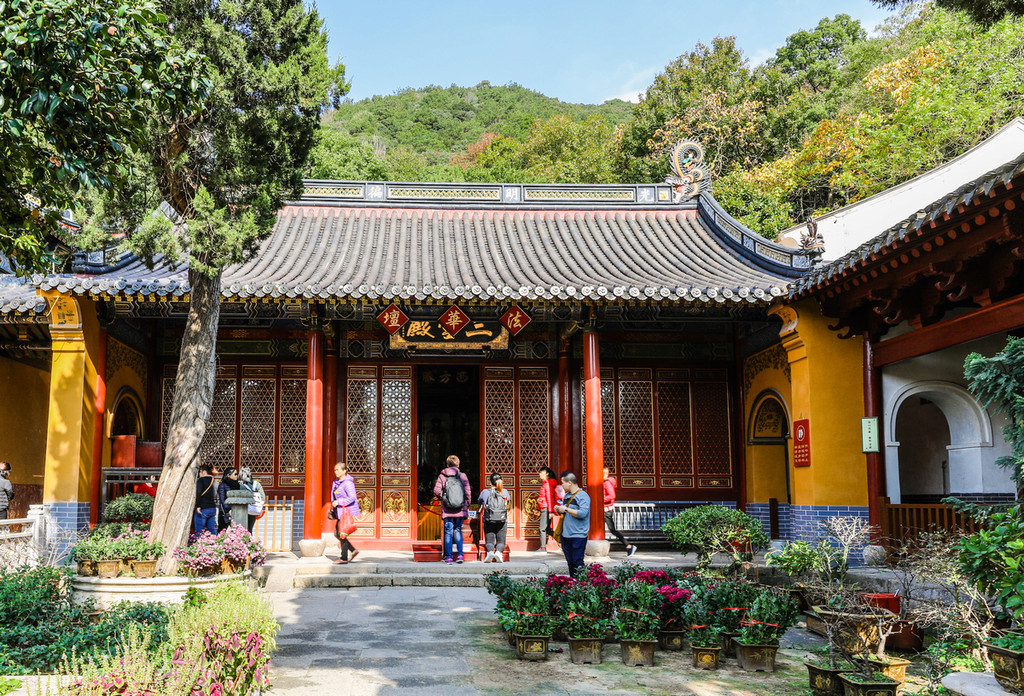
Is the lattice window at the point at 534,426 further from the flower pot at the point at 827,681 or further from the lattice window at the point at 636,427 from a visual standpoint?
the flower pot at the point at 827,681

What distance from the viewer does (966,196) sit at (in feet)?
20.1

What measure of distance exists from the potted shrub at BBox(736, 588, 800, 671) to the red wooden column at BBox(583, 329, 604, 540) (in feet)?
15.6

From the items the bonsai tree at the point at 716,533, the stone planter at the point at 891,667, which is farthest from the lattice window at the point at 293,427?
the stone planter at the point at 891,667

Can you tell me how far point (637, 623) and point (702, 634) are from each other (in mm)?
471

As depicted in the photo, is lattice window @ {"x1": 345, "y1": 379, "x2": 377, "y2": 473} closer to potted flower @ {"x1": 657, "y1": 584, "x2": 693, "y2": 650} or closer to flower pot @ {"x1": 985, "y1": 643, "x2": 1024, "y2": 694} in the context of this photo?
potted flower @ {"x1": 657, "y1": 584, "x2": 693, "y2": 650}

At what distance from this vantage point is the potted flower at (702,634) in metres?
5.64

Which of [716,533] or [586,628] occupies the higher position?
[716,533]

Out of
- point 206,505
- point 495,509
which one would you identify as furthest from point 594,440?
point 206,505

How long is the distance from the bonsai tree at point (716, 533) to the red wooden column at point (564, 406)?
10.7ft

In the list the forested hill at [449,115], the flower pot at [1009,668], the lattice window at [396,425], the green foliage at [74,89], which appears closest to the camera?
the flower pot at [1009,668]

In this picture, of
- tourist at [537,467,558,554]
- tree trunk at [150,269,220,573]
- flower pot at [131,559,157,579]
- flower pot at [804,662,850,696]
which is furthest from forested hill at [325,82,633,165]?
flower pot at [804,662,850,696]

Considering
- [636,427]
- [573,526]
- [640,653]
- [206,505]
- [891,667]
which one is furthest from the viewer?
[636,427]

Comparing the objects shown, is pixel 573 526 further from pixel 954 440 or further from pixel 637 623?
pixel 954 440

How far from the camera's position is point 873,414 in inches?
367
